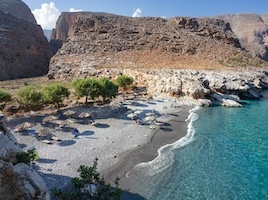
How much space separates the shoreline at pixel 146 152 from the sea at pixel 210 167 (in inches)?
Result: 27.2

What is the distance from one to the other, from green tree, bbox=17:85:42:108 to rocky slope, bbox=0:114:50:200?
31.0m

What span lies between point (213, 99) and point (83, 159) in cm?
4344

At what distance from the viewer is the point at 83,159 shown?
1112 inches

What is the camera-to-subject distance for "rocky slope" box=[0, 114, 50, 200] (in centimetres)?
1383

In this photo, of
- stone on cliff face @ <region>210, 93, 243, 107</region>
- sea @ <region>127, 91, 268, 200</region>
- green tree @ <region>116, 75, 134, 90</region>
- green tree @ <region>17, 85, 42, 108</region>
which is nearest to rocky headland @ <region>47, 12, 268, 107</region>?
stone on cliff face @ <region>210, 93, 243, 107</region>

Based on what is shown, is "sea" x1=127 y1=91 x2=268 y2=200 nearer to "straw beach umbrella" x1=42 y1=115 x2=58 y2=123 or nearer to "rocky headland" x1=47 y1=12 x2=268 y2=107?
"straw beach umbrella" x1=42 y1=115 x2=58 y2=123

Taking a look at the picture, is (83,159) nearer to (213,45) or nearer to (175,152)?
(175,152)

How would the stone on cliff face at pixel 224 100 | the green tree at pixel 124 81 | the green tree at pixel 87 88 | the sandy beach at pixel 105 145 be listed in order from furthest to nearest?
the green tree at pixel 124 81 < the stone on cliff face at pixel 224 100 < the green tree at pixel 87 88 < the sandy beach at pixel 105 145

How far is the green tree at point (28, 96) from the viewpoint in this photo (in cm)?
4438

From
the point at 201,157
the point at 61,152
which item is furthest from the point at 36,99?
the point at 201,157

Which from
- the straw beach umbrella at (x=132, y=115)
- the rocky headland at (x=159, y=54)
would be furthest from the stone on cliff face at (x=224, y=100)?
the straw beach umbrella at (x=132, y=115)

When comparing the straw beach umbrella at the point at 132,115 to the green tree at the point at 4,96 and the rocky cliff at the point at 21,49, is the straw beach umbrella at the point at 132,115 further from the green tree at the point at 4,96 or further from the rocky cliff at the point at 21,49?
the rocky cliff at the point at 21,49

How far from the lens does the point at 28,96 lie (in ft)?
146

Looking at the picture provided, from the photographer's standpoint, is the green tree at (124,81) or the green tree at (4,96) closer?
the green tree at (4,96)
